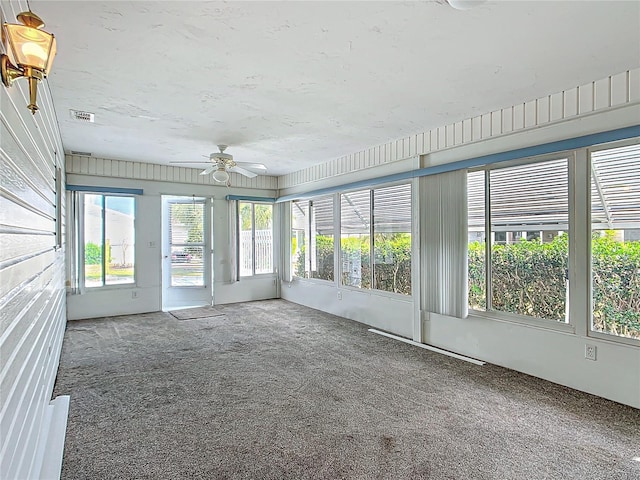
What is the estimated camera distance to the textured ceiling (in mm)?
2180

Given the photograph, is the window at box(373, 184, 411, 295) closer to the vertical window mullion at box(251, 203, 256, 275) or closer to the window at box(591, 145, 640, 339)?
the window at box(591, 145, 640, 339)

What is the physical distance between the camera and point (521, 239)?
3797mm

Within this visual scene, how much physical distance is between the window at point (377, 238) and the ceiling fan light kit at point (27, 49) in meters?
Answer: 4.18

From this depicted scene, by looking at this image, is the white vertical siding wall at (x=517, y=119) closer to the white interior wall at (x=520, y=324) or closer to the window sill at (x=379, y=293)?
the white interior wall at (x=520, y=324)

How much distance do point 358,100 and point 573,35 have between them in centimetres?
171

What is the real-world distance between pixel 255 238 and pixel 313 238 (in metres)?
1.37

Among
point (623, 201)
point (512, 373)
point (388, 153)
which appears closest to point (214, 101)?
point (388, 153)

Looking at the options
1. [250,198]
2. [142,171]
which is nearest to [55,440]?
[142,171]

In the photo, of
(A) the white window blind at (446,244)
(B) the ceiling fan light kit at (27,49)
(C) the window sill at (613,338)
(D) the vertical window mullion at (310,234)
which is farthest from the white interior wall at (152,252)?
(C) the window sill at (613,338)

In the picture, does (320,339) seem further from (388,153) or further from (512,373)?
(388,153)

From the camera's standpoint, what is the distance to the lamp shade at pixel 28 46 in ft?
4.75

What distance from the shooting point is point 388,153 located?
517cm

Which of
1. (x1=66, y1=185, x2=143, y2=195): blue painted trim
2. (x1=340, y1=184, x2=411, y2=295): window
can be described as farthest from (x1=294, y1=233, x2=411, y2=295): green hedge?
(x1=66, y1=185, x2=143, y2=195): blue painted trim

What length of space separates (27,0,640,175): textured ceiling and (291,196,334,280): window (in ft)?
8.30
